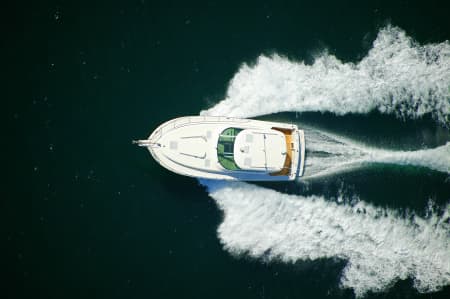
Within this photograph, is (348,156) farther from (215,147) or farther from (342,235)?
(215,147)

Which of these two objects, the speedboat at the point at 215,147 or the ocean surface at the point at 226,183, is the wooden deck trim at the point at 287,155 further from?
the ocean surface at the point at 226,183

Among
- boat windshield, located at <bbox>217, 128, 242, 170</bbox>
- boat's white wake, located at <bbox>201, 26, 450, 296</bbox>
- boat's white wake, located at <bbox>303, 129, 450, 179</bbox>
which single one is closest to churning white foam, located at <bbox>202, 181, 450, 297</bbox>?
boat's white wake, located at <bbox>201, 26, 450, 296</bbox>

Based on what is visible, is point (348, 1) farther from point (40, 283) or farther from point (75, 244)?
point (40, 283)

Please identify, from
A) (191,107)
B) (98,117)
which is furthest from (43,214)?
(191,107)

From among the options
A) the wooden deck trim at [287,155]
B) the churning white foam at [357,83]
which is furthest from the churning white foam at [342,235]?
the churning white foam at [357,83]

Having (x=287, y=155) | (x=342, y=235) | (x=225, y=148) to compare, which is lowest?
(x=342, y=235)

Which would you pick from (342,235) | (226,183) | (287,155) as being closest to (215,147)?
(226,183)

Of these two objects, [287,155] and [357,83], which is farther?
[357,83]
